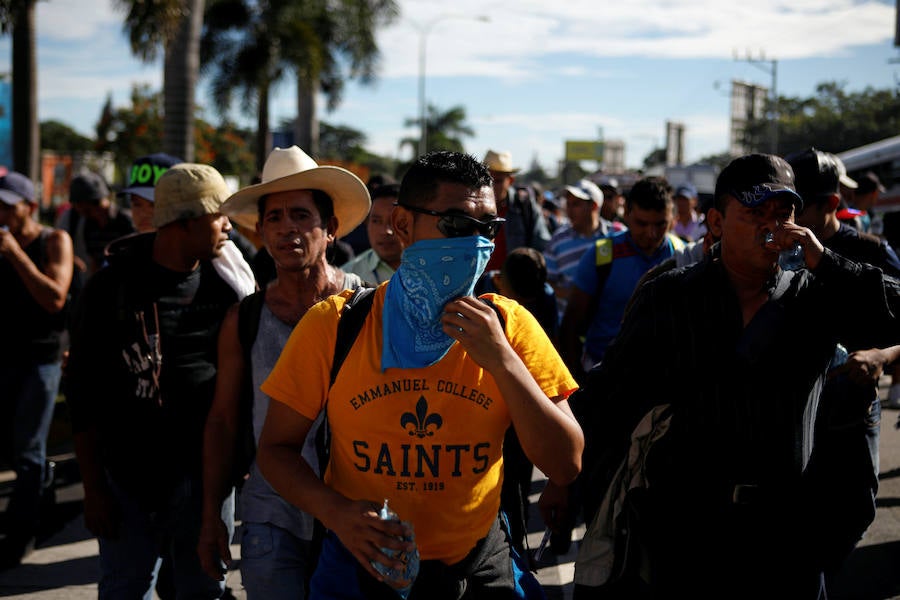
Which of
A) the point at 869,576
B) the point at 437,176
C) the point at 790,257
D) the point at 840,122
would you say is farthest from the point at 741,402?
the point at 840,122

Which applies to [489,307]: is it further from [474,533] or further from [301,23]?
[301,23]

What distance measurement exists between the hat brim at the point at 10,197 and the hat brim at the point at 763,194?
432 centimetres

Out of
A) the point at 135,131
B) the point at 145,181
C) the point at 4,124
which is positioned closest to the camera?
the point at 145,181

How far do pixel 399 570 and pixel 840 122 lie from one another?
6875 cm

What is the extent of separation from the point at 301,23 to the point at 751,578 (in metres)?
22.7

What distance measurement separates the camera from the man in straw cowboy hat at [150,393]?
11.8ft

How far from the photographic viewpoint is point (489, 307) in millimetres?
2264

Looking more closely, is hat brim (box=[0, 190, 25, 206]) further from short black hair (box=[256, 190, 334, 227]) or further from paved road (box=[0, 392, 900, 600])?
short black hair (box=[256, 190, 334, 227])

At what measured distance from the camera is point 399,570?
2102 millimetres

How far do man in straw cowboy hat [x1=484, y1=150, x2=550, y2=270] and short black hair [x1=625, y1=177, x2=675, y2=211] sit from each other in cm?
168

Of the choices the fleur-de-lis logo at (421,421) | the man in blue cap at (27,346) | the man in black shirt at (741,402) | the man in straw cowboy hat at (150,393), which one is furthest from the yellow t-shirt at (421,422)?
the man in blue cap at (27,346)

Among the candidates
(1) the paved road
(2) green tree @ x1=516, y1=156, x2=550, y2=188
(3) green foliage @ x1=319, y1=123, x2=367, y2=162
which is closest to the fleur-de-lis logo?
(1) the paved road

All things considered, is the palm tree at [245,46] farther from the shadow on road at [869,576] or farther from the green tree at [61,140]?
the green tree at [61,140]

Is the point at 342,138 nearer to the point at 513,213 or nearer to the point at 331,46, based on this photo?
the point at 331,46
